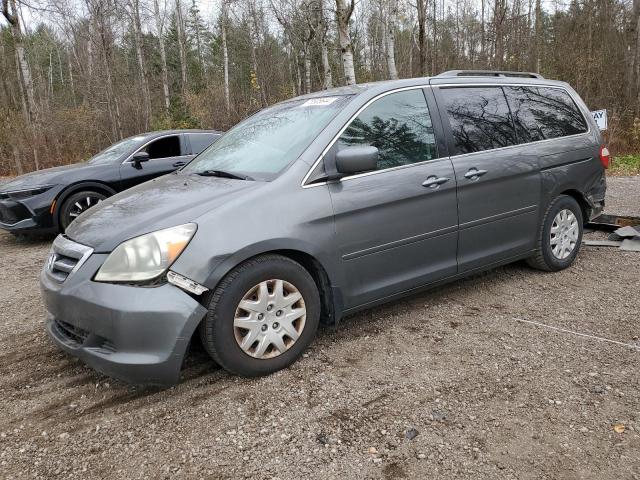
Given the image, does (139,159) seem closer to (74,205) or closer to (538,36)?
(74,205)

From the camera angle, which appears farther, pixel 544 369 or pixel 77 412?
pixel 544 369

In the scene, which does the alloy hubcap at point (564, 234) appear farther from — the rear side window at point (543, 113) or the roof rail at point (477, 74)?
the roof rail at point (477, 74)

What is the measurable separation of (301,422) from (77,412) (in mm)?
1259

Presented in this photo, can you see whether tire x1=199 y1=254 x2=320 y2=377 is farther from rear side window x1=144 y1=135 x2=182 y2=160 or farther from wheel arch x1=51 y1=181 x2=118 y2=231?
rear side window x1=144 y1=135 x2=182 y2=160

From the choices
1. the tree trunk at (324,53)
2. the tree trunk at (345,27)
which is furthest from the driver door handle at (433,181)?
the tree trunk at (324,53)

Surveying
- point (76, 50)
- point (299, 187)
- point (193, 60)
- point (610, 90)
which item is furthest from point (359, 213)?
point (193, 60)

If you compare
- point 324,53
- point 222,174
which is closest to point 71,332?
point 222,174

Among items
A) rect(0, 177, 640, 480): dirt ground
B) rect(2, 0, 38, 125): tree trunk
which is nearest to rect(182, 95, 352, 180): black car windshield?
rect(0, 177, 640, 480): dirt ground

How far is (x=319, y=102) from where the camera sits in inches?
147

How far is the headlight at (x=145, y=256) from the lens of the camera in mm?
2664

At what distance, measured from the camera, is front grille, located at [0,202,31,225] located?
21.9 feet

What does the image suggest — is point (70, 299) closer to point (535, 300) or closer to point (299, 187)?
point (299, 187)

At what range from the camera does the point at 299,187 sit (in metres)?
3.10

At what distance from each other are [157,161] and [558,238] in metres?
5.81
